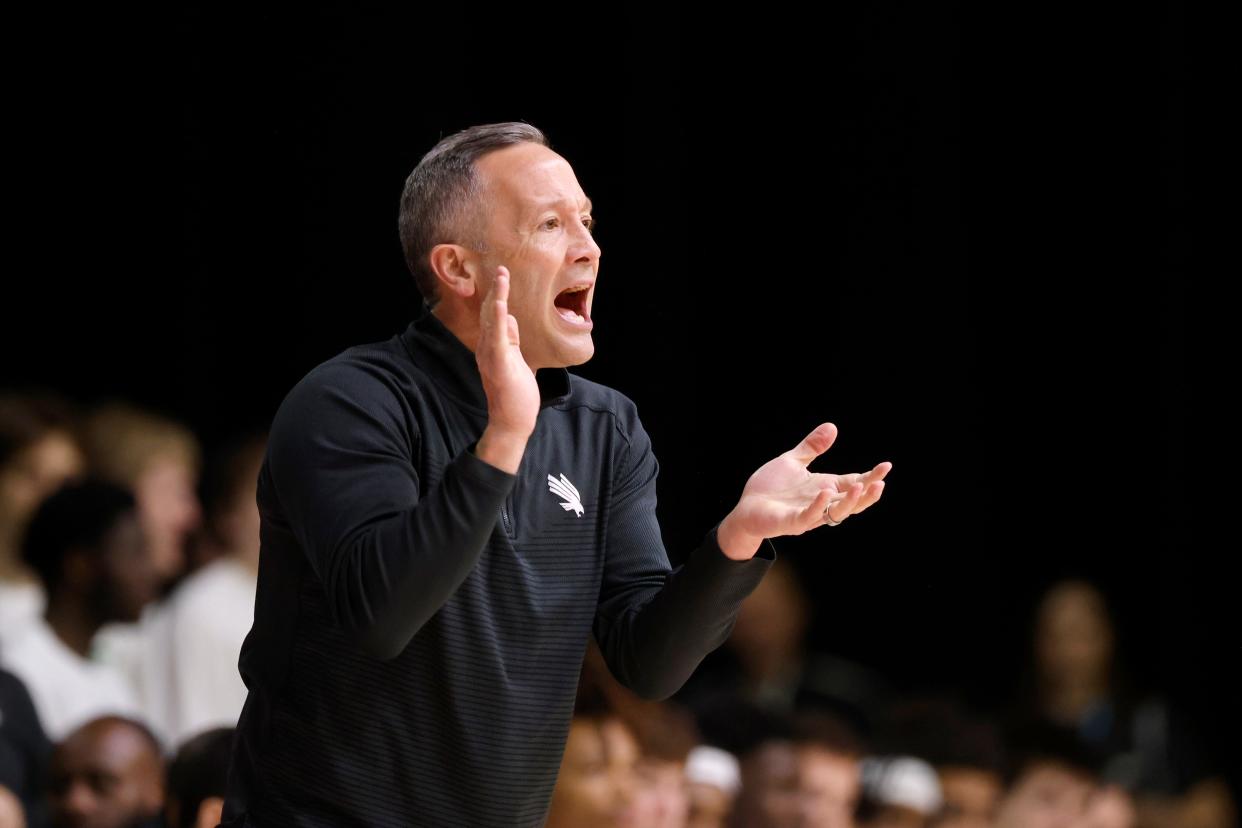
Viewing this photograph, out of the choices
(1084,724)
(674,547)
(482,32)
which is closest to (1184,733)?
(1084,724)

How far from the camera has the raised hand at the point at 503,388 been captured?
1455mm

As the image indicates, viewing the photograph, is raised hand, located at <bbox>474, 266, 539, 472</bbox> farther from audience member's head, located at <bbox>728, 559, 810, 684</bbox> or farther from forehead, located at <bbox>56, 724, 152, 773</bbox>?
audience member's head, located at <bbox>728, 559, 810, 684</bbox>

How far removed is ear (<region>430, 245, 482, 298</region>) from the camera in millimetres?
1749

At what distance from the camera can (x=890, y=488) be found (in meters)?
4.32

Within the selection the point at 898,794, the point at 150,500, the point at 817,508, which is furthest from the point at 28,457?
the point at 817,508

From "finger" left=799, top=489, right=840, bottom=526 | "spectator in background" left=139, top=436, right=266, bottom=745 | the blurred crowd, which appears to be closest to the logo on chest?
"finger" left=799, top=489, right=840, bottom=526

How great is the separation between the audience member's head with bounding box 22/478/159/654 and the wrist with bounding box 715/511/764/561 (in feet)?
6.95

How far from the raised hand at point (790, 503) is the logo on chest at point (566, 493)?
0.51 feet

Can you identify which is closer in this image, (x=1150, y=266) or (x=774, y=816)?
(x=774, y=816)

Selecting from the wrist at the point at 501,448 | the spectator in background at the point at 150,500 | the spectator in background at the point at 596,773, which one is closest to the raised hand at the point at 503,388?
the wrist at the point at 501,448

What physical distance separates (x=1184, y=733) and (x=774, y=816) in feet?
3.87

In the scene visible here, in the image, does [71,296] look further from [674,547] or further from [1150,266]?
[1150,266]

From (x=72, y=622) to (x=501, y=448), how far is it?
220 centimetres

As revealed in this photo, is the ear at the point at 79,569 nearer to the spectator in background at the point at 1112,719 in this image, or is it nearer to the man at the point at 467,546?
the man at the point at 467,546
